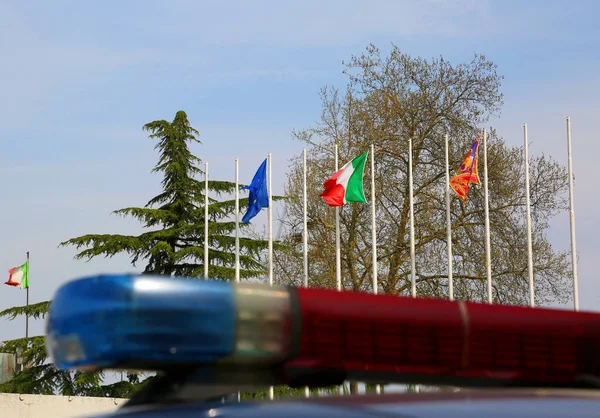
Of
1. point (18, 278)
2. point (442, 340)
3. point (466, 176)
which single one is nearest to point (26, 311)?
point (18, 278)

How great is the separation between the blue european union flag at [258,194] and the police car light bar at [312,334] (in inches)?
1001

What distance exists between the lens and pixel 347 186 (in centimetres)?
2683

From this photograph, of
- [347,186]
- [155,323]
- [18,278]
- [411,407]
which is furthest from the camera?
[18,278]

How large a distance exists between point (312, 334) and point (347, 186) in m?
24.6

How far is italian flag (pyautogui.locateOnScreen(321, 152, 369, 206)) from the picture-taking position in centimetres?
2650

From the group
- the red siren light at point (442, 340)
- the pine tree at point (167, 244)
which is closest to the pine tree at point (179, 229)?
the pine tree at point (167, 244)

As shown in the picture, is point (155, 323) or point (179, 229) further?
point (179, 229)

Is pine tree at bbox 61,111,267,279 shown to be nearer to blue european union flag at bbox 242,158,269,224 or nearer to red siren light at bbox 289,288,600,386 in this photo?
blue european union flag at bbox 242,158,269,224

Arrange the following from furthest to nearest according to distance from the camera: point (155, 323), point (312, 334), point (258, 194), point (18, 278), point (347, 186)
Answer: point (18, 278)
point (258, 194)
point (347, 186)
point (312, 334)
point (155, 323)

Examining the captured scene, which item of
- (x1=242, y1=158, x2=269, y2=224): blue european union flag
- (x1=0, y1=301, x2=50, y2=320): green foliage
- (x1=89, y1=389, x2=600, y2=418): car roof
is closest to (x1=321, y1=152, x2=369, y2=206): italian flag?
(x1=242, y1=158, x2=269, y2=224): blue european union flag

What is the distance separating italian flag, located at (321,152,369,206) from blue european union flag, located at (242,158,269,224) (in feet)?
6.59

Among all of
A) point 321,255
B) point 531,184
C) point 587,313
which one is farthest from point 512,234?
point 587,313

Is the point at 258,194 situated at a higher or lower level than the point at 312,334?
higher

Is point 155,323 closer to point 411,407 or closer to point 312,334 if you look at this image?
point 312,334
